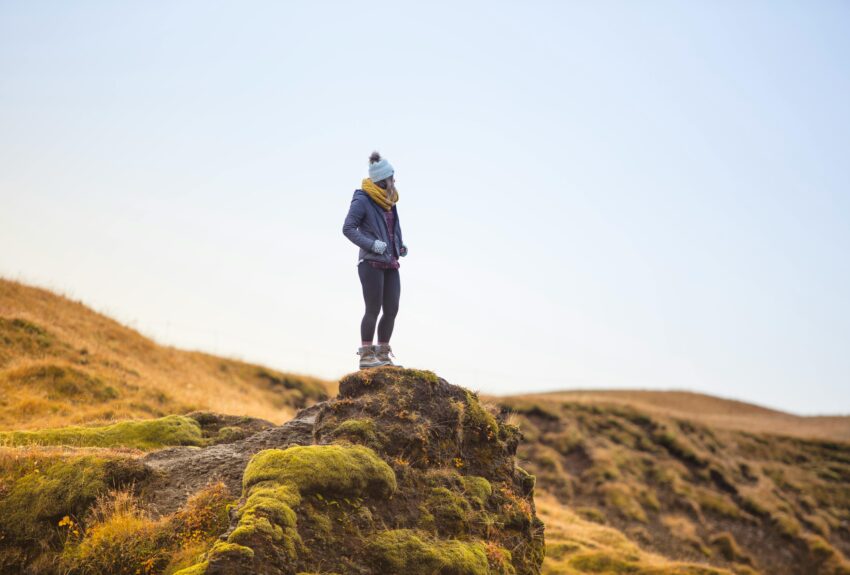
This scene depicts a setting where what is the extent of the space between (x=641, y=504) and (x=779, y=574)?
7.28m

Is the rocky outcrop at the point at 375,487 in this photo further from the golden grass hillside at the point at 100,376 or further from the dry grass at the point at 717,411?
the dry grass at the point at 717,411

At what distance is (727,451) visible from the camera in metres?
51.2

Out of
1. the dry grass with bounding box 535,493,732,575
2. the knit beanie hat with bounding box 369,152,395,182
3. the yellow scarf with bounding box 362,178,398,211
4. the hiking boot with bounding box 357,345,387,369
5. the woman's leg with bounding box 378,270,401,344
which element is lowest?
the dry grass with bounding box 535,493,732,575

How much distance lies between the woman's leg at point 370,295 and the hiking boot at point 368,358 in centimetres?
11

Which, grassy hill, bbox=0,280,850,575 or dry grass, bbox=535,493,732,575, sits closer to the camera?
grassy hill, bbox=0,280,850,575

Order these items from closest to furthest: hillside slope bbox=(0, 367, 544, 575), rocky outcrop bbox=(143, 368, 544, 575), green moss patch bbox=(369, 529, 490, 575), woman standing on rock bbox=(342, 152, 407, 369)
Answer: rocky outcrop bbox=(143, 368, 544, 575), hillside slope bbox=(0, 367, 544, 575), green moss patch bbox=(369, 529, 490, 575), woman standing on rock bbox=(342, 152, 407, 369)

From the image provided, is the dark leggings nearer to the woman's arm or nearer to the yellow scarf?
the woman's arm

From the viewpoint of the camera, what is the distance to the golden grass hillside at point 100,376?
1962cm

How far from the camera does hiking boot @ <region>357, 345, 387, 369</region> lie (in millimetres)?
13078

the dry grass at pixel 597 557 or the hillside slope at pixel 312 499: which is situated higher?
the hillside slope at pixel 312 499

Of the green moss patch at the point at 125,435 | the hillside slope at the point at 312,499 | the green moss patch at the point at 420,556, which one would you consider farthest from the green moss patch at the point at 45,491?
the green moss patch at the point at 420,556

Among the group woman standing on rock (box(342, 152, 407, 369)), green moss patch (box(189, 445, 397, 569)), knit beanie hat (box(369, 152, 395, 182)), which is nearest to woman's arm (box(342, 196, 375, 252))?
woman standing on rock (box(342, 152, 407, 369))

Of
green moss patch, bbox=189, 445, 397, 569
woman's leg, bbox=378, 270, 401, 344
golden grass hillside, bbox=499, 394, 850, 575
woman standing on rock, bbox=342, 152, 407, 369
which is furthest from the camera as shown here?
golden grass hillside, bbox=499, 394, 850, 575

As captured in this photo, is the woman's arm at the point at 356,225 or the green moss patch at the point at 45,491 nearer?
the green moss patch at the point at 45,491
